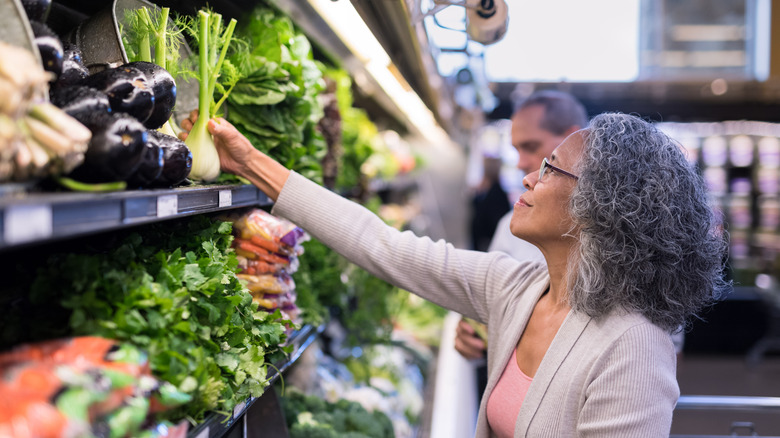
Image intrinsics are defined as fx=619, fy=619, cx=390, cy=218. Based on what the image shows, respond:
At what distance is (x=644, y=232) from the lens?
5.24 ft

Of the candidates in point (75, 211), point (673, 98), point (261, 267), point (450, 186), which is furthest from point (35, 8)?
point (450, 186)

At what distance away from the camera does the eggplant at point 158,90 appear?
1364 mm

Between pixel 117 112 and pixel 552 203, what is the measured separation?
45.9 inches

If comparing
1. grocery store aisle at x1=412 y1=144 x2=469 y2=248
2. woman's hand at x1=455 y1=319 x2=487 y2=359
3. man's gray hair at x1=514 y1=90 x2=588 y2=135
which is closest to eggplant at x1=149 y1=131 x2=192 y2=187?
woman's hand at x1=455 y1=319 x2=487 y2=359

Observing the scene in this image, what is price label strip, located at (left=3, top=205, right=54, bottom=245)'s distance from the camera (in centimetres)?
74

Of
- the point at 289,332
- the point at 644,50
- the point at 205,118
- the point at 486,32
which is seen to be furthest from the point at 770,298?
the point at 205,118

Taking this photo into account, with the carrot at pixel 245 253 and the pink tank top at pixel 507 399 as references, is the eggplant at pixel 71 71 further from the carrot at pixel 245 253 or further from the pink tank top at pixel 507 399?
the pink tank top at pixel 507 399

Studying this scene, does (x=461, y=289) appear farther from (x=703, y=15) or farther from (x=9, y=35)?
(x=703, y=15)

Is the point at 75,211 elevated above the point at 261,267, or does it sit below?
above

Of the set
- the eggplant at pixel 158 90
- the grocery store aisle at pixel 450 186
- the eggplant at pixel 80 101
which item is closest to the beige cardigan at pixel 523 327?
the eggplant at pixel 158 90

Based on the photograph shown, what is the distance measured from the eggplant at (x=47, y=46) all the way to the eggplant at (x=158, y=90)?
0.26 meters

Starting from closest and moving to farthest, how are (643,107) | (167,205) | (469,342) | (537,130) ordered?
(167,205), (469,342), (537,130), (643,107)

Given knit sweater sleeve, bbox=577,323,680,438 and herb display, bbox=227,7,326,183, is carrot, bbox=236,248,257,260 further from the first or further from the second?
knit sweater sleeve, bbox=577,323,680,438

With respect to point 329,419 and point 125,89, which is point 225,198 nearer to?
point 125,89
